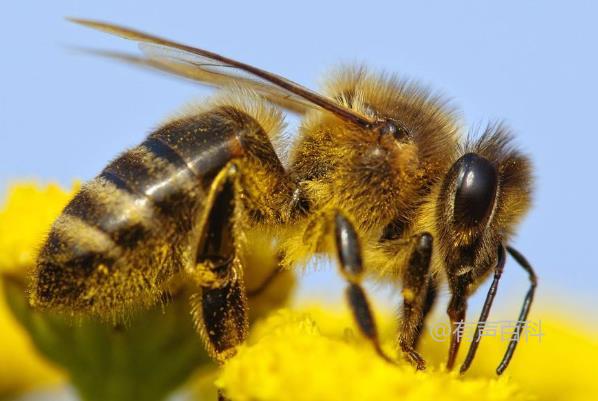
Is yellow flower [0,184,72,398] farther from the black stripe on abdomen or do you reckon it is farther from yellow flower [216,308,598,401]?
yellow flower [216,308,598,401]

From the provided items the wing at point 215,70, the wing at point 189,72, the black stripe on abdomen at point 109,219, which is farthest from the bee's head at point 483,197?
the black stripe on abdomen at point 109,219

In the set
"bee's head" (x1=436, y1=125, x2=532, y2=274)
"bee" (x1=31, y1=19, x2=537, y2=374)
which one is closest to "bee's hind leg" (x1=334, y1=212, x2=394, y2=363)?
"bee" (x1=31, y1=19, x2=537, y2=374)

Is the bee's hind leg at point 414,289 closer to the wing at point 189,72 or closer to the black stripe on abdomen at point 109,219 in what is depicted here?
the wing at point 189,72

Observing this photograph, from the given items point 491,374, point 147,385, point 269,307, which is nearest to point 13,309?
point 147,385

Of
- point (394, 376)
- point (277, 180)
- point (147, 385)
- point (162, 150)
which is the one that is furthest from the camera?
point (147, 385)

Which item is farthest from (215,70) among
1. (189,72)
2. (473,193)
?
(473,193)

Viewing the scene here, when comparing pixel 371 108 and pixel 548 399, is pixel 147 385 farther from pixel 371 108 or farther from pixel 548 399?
pixel 548 399
